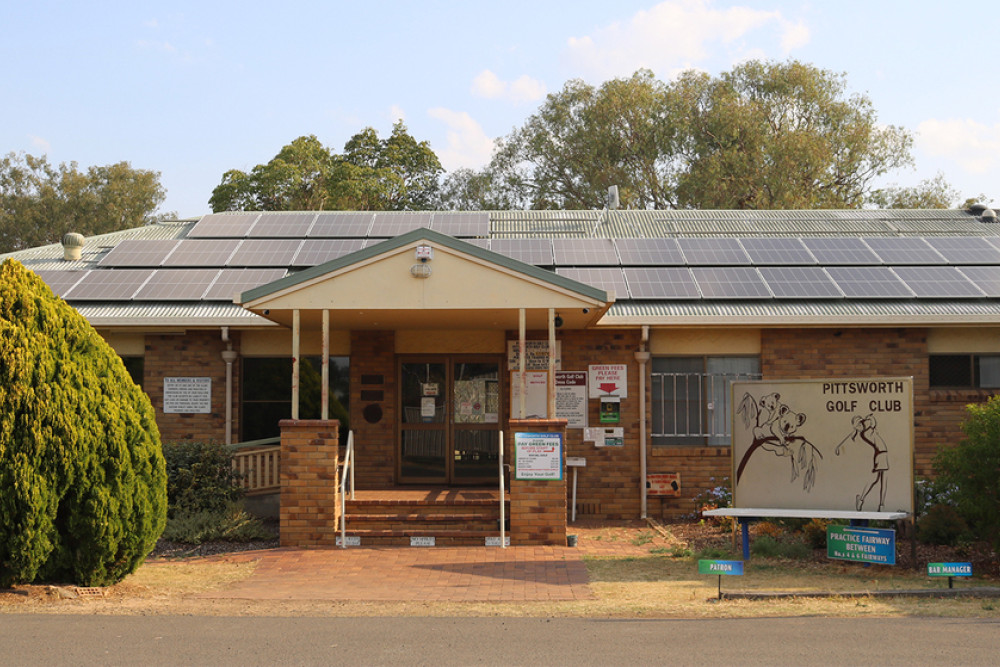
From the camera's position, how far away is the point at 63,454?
8.59 m

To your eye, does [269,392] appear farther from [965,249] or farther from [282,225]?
[965,249]

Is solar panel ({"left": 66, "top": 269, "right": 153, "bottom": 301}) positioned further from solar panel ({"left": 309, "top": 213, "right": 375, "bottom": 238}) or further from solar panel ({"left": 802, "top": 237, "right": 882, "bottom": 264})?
solar panel ({"left": 802, "top": 237, "right": 882, "bottom": 264})

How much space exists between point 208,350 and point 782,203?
23.0 metres

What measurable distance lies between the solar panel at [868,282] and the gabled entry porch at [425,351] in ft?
14.3

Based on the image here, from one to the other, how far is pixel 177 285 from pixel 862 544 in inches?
419

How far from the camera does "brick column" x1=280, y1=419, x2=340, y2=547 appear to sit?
11.4m

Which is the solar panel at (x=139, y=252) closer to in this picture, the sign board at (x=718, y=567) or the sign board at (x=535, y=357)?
the sign board at (x=535, y=357)

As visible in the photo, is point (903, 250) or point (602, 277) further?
point (903, 250)

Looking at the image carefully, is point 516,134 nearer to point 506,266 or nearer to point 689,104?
point 689,104

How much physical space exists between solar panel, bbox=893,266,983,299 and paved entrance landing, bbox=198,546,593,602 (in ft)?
24.1

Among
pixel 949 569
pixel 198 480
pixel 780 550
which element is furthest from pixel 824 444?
pixel 198 480

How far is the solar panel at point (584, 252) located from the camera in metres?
15.7

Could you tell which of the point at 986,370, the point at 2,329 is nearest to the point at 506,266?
the point at 2,329

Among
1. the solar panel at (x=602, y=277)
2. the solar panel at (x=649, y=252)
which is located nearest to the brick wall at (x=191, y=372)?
Result: the solar panel at (x=602, y=277)
